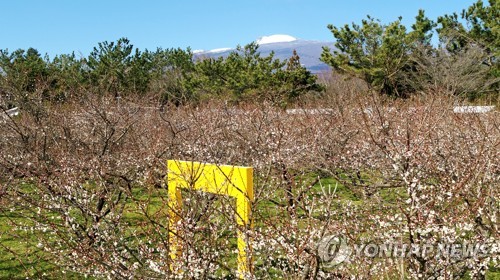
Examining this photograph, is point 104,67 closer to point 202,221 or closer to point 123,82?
point 123,82

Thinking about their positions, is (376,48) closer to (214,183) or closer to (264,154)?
(264,154)

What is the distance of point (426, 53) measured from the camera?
27.8 meters

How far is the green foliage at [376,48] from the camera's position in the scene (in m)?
27.0

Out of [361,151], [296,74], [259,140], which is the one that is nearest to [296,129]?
[361,151]

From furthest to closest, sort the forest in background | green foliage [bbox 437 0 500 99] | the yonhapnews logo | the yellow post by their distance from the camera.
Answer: green foliage [bbox 437 0 500 99] < the yellow post < the forest in background < the yonhapnews logo

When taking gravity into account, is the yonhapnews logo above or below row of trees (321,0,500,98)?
below

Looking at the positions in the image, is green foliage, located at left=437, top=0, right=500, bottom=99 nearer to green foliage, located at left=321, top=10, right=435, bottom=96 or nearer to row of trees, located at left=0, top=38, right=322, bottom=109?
green foliage, located at left=321, top=10, right=435, bottom=96

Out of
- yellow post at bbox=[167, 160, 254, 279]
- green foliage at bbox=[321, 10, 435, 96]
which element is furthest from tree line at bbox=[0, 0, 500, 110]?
yellow post at bbox=[167, 160, 254, 279]

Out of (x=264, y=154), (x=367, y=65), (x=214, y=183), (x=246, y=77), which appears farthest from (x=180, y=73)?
(x=214, y=183)

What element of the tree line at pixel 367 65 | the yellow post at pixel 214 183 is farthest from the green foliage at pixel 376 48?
the yellow post at pixel 214 183

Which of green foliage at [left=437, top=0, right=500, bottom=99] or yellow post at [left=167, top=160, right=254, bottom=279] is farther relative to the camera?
green foliage at [left=437, top=0, right=500, bottom=99]

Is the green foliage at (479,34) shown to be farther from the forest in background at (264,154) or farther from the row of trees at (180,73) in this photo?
the row of trees at (180,73)

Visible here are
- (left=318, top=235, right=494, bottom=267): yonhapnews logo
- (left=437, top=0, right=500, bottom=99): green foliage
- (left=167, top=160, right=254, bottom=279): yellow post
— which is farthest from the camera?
(left=437, top=0, right=500, bottom=99): green foliage

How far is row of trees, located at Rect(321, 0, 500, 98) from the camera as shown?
1019 inches
